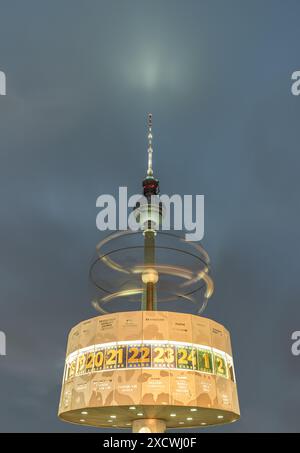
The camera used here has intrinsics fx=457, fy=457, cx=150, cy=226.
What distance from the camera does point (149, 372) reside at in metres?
44.2

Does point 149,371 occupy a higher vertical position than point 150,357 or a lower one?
lower

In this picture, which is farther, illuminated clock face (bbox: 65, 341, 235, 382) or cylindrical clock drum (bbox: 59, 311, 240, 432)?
illuminated clock face (bbox: 65, 341, 235, 382)

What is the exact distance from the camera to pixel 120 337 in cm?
4666

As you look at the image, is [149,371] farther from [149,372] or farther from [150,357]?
[150,357]

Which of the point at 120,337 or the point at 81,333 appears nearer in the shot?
the point at 120,337

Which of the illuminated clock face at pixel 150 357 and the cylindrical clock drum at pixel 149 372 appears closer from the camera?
the cylindrical clock drum at pixel 149 372

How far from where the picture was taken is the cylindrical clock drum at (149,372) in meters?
43.8

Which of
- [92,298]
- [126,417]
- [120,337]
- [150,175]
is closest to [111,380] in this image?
[120,337]

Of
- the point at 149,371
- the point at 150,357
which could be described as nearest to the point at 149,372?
the point at 149,371

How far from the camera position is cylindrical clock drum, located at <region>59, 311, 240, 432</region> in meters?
43.8

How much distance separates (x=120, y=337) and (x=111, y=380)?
14.0 ft

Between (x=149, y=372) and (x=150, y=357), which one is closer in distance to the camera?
(x=149, y=372)
